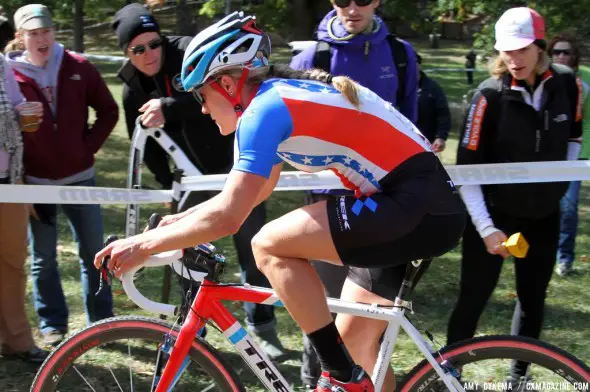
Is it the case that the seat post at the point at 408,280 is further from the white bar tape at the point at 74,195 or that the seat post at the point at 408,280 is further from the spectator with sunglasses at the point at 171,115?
the white bar tape at the point at 74,195

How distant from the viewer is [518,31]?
4.07 metres

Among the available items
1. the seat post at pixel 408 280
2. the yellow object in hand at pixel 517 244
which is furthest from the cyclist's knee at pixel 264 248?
the yellow object in hand at pixel 517 244

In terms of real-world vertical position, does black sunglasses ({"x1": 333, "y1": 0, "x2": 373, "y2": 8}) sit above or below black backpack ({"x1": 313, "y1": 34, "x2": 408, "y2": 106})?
above

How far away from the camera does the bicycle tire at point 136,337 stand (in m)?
3.43

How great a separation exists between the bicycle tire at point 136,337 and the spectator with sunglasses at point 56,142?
68.1 inches

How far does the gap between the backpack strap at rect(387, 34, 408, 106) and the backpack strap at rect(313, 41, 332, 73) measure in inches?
13.7

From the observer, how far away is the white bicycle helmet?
3.12 metres

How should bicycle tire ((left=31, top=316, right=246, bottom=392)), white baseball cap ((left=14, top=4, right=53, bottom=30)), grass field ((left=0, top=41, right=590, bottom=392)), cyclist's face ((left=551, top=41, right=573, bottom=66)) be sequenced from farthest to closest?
cyclist's face ((left=551, top=41, right=573, bottom=66)) < grass field ((left=0, top=41, right=590, bottom=392)) < white baseball cap ((left=14, top=4, right=53, bottom=30)) < bicycle tire ((left=31, top=316, right=246, bottom=392))

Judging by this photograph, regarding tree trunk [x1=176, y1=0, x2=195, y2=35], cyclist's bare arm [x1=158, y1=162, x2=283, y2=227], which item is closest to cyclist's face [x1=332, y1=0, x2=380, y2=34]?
cyclist's bare arm [x1=158, y1=162, x2=283, y2=227]

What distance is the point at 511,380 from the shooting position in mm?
3598

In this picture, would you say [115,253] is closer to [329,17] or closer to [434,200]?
[434,200]

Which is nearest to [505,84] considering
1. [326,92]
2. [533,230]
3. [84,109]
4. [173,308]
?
[533,230]

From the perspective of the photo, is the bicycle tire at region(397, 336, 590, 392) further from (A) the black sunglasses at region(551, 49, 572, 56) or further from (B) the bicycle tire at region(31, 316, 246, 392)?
(A) the black sunglasses at region(551, 49, 572, 56)

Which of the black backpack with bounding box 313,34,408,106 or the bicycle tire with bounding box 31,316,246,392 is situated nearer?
the bicycle tire with bounding box 31,316,246,392
